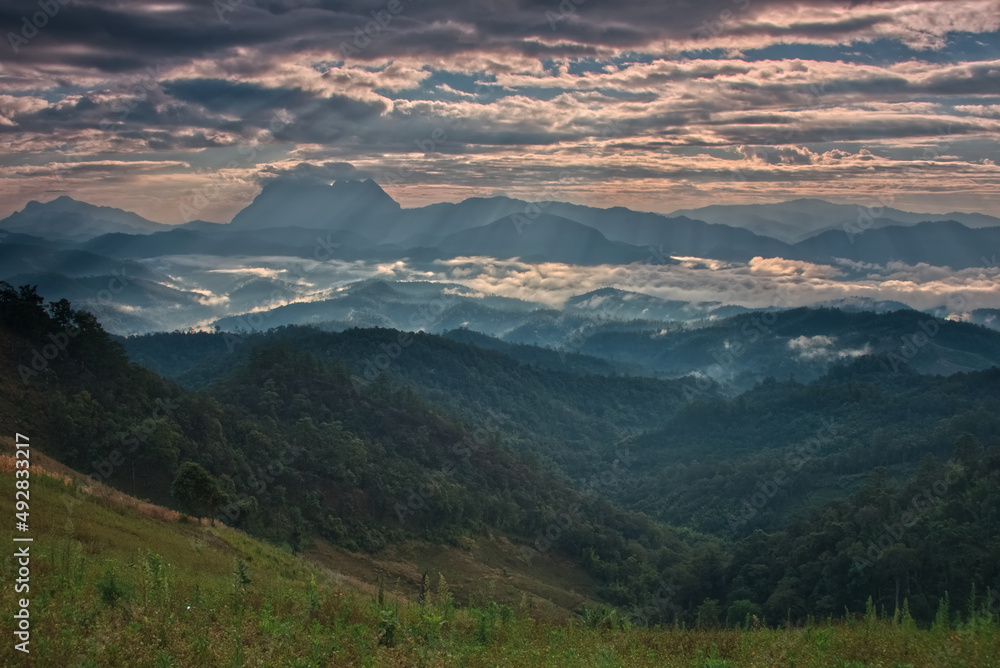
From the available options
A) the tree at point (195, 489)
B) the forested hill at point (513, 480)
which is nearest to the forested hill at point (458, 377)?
the forested hill at point (513, 480)

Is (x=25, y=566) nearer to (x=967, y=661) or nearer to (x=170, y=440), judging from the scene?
(x=967, y=661)

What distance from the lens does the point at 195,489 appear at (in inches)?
1570

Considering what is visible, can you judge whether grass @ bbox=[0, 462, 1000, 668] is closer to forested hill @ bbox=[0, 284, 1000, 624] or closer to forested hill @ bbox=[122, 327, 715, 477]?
forested hill @ bbox=[0, 284, 1000, 624]

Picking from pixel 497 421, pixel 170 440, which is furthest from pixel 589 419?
pixel 170 440

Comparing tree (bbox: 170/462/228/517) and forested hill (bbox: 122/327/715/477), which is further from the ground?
tree (bbox: 170/462/228/517)

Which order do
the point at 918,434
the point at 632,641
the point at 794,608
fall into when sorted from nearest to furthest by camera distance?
the point at 632,641, the point at 794,608, the point at 918,434

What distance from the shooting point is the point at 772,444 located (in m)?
162

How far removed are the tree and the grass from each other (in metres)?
20.0

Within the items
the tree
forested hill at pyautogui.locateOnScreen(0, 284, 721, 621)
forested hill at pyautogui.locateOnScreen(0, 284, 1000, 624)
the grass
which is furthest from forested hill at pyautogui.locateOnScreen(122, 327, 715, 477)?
the grass

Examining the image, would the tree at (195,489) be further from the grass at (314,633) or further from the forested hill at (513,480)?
the grass at (314,633)

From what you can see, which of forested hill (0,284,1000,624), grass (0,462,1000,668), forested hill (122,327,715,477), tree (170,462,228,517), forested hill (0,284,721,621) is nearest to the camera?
grass (0,462,1000,668)

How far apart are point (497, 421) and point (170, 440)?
364 ft

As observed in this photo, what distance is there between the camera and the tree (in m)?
39.7

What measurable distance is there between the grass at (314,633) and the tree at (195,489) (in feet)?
65.7
